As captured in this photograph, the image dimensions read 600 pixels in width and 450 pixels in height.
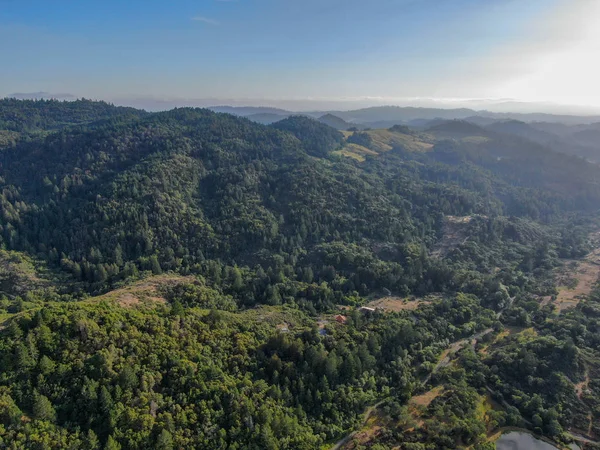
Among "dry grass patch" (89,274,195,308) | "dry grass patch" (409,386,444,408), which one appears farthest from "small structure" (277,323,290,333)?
"dry grass patch" (409,386,444,408)

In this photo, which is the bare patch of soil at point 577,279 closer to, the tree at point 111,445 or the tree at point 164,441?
the tree at point 164,441

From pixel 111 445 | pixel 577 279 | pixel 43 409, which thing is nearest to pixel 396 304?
pixel 577 279

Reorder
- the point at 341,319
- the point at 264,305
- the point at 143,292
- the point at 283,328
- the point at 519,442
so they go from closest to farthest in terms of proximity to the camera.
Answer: the point at 519,442, the point at 283,328, the point at 143,292, the point at 341,319, the point at 264,305

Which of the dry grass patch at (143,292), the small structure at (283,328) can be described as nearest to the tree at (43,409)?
the dry grass patch at (143,292)

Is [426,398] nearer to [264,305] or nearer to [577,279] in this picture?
[264,305]

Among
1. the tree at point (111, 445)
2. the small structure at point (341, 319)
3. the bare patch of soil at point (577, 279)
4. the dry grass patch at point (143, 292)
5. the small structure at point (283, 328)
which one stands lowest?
the bare patch of soil at point (577, 279)
